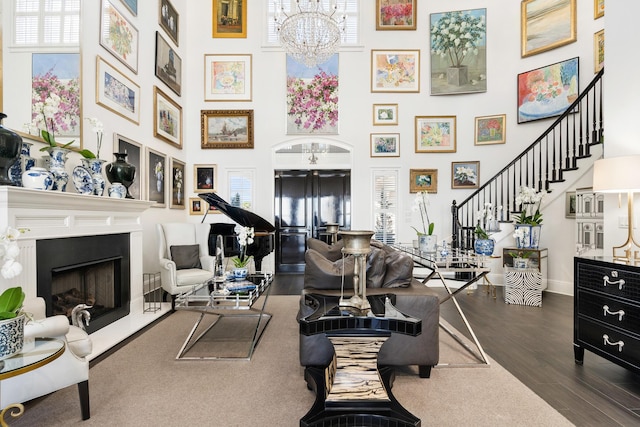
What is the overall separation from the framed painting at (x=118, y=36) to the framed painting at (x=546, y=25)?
701 centimetres

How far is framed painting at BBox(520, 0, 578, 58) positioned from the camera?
19.8 ft

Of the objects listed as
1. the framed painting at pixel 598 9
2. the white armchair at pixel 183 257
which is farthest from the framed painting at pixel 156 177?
the framed painting at pixel 598 9

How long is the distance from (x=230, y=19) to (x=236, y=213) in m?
4.78

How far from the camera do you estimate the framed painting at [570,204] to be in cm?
555

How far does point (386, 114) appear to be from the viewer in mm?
7160

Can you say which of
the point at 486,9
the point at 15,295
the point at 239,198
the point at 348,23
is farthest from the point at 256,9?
the point at 15,295

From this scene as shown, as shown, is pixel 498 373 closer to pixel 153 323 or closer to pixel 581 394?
pixel 581 394

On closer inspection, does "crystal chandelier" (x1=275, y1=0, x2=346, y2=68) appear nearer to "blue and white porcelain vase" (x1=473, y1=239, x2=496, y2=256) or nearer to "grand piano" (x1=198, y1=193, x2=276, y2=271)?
"grand piano" (x1=198, y1=193, x2=276, y2=271)

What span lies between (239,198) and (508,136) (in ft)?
18.8

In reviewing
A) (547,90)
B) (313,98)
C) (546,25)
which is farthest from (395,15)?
(547,90)

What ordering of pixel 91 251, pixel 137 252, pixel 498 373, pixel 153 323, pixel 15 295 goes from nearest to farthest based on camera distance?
pixel 15 295, pixel 498 373, pixel 91 251, pixel 153 323, pixel 137 252

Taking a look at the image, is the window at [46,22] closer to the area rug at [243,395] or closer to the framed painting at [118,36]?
the framed painting at [118,36]

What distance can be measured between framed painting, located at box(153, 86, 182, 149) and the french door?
7.06 feet

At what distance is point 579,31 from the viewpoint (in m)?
5.95
